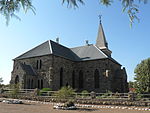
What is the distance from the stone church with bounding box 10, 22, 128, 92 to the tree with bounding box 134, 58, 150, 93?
15.1ft

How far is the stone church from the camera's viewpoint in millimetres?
28500

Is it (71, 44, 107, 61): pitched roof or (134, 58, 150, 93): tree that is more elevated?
(71, 44, 107, 61): pitched roof

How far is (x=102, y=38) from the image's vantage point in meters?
39.0

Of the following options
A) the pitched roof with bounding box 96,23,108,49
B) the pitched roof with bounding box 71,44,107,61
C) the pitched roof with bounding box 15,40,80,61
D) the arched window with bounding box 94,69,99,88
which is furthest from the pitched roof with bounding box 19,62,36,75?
the pitched roof with bounding box 96,23,108,49

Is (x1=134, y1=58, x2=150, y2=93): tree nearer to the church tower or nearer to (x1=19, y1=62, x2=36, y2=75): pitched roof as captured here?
Answer: the church tower

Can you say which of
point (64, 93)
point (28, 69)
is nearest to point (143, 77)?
point (64, 93)

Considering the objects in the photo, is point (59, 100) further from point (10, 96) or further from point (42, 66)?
point (42, 66)

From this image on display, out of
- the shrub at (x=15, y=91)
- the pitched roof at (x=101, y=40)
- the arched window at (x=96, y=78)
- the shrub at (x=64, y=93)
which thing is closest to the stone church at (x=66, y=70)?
the arched window at (x=96, y=78)

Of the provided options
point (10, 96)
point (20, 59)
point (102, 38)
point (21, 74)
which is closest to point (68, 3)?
point (10, 96)

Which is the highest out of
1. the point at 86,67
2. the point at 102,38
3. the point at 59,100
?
the point at 102,38

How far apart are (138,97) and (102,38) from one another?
74.6 feet

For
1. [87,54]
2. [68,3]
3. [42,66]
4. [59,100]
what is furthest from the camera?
[87,54]

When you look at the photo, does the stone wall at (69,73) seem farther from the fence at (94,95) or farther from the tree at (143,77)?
the tree at (143,77)

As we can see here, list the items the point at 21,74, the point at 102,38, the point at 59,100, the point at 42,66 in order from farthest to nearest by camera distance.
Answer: the point at 102,38 → the point at 42,66 → the point at 21,74 → the point at 59,100
